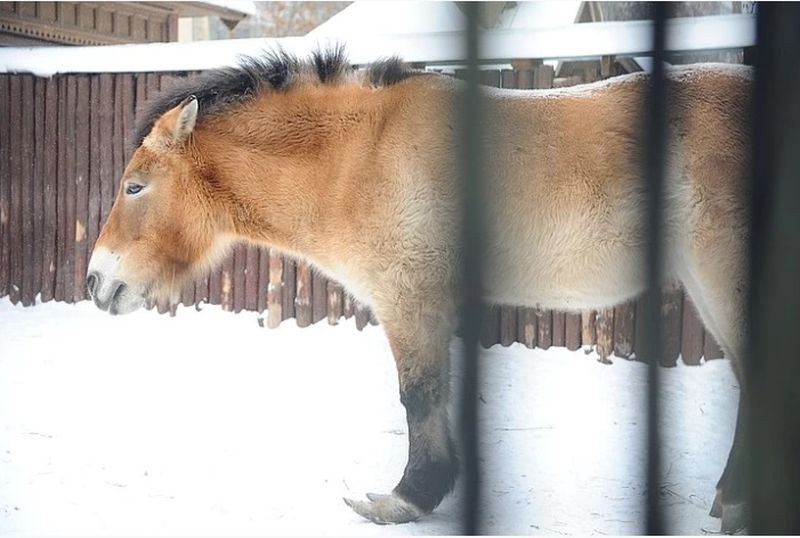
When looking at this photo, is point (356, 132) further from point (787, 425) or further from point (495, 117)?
point (787, 425)

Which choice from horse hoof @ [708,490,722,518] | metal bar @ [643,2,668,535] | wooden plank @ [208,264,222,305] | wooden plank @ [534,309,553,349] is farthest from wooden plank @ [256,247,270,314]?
metal bar @ [643,2,668,535]

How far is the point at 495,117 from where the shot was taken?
4047 millimetres

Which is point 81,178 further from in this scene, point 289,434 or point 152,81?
point 289,434

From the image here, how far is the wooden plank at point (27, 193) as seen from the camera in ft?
29.4

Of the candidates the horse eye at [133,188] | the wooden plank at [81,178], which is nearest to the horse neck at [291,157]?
the horse eye at [133,188]

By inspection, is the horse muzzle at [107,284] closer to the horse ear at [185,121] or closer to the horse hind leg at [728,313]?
the horse ear at [185,121]

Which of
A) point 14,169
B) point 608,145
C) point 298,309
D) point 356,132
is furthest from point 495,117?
point 14,169

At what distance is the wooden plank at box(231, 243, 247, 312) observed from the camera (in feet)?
27.7

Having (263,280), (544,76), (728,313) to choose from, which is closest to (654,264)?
(728,313)

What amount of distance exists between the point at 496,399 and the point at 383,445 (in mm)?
940

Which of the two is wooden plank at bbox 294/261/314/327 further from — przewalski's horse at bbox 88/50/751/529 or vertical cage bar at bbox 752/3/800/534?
vertical cage bar at bbox 752/3/800/534

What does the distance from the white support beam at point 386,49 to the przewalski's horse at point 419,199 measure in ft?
2.89

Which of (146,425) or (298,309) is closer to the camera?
(146,425)

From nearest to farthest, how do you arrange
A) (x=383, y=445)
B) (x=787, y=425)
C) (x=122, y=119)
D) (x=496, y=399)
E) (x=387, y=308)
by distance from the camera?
(x=787, y=425)
(x=387, y=308)
(x=383, y=445)
(x=496, y=399)
(x=122, y=119)
